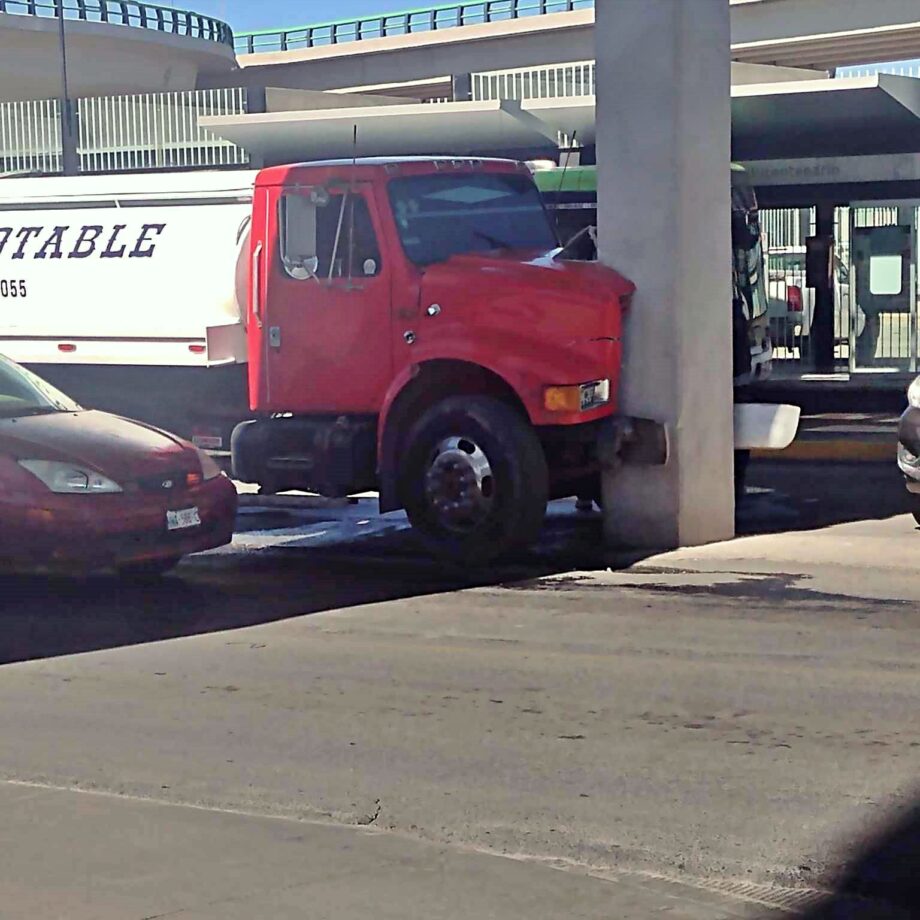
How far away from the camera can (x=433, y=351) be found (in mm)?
11836

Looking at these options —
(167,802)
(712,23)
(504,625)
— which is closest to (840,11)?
(712,23)

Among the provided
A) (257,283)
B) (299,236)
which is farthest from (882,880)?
(257,283)

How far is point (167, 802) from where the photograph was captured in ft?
21.0

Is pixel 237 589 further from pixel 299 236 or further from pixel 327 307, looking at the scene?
pixel 299 236

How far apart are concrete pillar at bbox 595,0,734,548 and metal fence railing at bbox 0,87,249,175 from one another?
27.6 meters

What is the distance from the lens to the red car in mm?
10391

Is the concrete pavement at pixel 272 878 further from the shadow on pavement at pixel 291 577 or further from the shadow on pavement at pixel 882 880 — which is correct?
the shadow on pavement at pixel 291 577

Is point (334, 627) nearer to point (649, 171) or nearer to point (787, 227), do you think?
point (649, 171)

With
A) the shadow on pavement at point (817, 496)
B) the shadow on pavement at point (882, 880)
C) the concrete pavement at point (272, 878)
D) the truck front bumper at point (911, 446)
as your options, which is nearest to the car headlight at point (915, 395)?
the truck front bumper at point (911, 446)

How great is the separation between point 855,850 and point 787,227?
1863cm

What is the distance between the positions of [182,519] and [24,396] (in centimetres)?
160

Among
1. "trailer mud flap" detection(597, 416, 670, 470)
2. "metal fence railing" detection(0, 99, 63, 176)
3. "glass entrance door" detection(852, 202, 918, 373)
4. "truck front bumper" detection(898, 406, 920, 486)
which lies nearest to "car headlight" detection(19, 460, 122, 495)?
"trailer mud flap" detection(597, 416, 670, 470)

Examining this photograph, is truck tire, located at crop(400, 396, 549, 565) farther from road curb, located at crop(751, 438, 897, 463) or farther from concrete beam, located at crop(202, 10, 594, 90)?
concrete beam, located at crop(202, 10, 594, 90)

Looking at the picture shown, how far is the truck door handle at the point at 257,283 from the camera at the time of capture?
1274 cm
